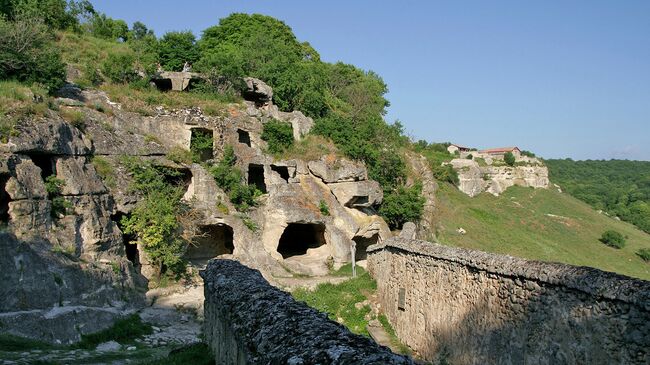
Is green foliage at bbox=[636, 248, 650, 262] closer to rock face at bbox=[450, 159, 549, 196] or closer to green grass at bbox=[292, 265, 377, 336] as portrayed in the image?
rock face at bbox=[450, 159, 549, 196]

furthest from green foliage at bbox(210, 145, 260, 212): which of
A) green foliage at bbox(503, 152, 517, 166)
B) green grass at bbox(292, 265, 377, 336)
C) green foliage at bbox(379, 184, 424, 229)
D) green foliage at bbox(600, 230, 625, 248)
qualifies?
green foliage at bbox(503, 152, 517, 166)

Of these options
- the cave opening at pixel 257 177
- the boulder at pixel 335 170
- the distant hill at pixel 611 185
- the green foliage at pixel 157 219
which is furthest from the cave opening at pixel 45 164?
the distant hill at pixel 611 185

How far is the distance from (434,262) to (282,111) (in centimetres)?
2201

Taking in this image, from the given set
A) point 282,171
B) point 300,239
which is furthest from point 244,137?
point 300,239

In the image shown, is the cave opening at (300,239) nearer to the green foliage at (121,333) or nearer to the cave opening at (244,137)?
the cave opening at (244,137)

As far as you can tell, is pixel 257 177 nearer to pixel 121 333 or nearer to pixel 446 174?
pixel 121 333

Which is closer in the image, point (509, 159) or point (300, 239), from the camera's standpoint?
point (300, 239)

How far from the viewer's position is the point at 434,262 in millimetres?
12578

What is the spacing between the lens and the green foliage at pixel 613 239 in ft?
150

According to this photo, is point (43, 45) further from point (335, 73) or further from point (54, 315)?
point (335, 73)

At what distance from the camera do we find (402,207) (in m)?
29.9

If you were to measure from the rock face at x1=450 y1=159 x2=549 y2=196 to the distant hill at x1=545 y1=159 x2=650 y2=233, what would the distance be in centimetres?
1445

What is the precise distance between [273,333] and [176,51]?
32.2 meters

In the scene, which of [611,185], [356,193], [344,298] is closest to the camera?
[344,298]
